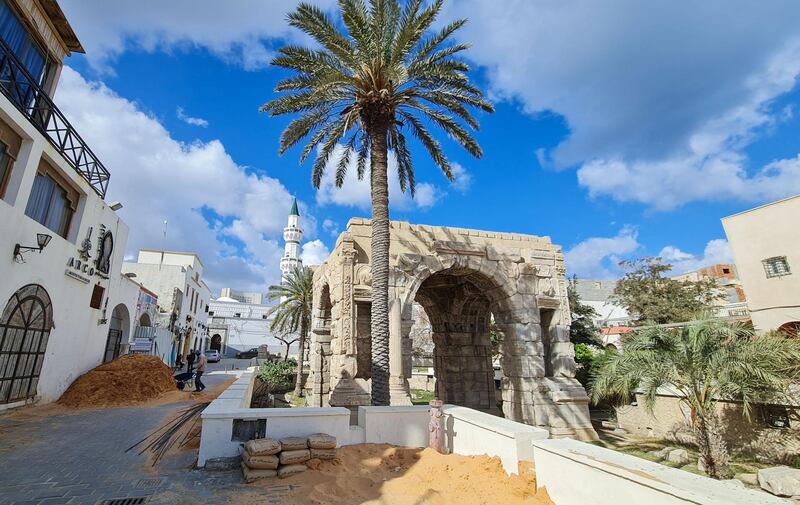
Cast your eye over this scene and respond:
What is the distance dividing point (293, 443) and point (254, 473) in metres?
0.62

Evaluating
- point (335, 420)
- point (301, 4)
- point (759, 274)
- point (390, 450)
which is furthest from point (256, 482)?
point (759, 274)

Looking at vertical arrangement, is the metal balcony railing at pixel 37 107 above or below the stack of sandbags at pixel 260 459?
above

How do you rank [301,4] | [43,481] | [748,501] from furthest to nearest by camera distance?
[301,4] < [43,481] < [748,501]

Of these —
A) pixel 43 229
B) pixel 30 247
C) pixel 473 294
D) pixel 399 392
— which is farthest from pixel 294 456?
pixel 473 294

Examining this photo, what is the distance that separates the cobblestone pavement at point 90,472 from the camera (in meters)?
4.53

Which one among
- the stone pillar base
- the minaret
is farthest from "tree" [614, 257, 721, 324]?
the minaret

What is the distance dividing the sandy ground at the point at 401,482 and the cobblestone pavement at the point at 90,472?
0.39m

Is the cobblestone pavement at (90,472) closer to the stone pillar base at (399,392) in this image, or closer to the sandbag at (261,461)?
the sandbag at (261,461)

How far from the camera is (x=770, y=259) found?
18328 mm

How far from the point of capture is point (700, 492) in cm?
312

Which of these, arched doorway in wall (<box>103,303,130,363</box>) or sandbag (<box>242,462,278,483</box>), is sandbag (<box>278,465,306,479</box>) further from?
arched doorway in wall (<box>103,303,130,363</box>)

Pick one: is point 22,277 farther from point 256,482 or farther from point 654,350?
point 654,350

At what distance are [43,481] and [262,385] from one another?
11868 mm

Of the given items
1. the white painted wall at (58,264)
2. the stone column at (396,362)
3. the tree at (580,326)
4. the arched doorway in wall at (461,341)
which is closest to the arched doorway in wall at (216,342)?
the white painted wall at (58,264)
